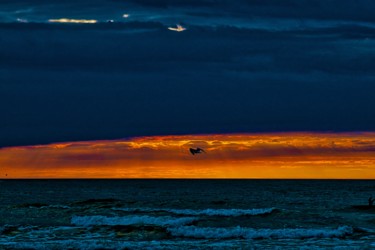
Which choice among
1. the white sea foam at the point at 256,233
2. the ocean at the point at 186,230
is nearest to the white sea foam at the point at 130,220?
the ocean at the point at 186,230

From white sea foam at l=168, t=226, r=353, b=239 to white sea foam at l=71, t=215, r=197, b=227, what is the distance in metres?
4.75

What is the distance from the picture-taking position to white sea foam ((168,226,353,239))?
39688mm

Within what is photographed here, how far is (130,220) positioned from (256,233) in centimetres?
1200

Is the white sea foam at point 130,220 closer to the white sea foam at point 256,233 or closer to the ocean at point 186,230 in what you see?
the ocean at point 186,230

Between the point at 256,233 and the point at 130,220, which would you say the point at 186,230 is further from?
the point at 130,220

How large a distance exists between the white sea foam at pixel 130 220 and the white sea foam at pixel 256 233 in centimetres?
475

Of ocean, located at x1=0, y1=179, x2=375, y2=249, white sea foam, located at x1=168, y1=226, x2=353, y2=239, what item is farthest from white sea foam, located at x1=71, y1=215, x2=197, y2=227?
white sea foam, located at x1=168, y1=226, x2=353, y2=239

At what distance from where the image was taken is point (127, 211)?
56719mm

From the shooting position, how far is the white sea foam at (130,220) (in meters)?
46.6

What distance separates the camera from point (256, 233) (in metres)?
40.1

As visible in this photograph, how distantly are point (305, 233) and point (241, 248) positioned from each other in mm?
7371

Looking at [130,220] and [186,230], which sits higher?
[130,220]

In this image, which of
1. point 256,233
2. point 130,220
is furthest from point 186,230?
point 130,220

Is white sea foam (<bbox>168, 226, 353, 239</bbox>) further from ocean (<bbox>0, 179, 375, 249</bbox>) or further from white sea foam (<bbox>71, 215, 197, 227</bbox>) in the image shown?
white sea foam (<bbox>71, 215, 197, 227</bbox>)
